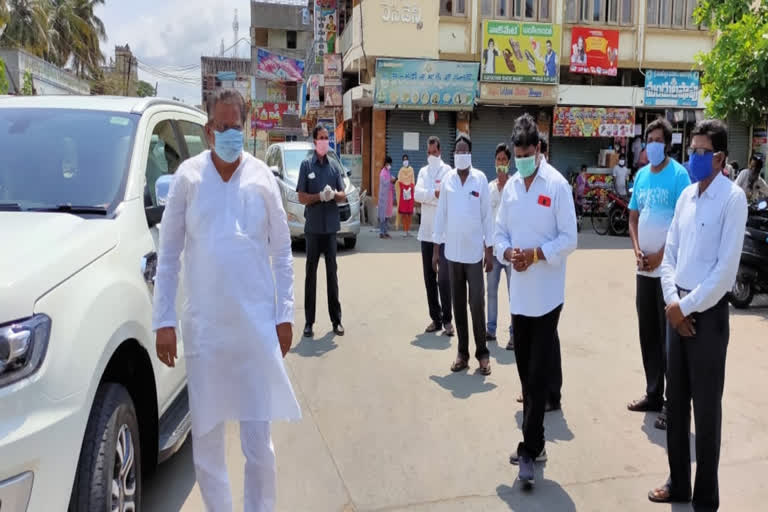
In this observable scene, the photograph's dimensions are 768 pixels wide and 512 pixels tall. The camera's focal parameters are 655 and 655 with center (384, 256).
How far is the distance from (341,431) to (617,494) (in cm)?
182

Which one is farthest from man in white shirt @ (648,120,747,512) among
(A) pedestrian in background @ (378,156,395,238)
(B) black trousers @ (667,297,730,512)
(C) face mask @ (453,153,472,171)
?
(A) pedestrian in background @ (378,156,395,238)

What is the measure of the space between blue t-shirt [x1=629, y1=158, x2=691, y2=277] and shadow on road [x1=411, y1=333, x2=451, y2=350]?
236 cm

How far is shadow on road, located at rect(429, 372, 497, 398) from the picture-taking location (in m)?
5.31

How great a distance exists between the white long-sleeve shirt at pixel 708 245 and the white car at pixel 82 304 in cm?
269

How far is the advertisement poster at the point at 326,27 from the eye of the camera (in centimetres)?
2386

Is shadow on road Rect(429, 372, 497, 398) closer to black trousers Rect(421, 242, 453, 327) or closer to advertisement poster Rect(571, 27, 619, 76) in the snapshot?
black trousers Rect(421, 242, 453, 327)

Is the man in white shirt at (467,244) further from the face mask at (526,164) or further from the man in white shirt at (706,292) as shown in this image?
the man in white shirt at (706,292)

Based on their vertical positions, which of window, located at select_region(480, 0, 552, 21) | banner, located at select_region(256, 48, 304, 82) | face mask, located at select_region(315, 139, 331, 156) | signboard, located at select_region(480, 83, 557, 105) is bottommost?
face mask, located at select_region(315, 139, 331, 156)

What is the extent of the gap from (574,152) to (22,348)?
20877 millimetres

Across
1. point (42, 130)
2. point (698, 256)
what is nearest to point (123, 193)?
point (42, 130)

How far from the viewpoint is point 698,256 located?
3.34m

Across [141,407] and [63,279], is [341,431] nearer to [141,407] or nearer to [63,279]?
[141,407]

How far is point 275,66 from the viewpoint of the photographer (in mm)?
37562

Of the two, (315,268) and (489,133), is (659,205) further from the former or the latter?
(489,133)
